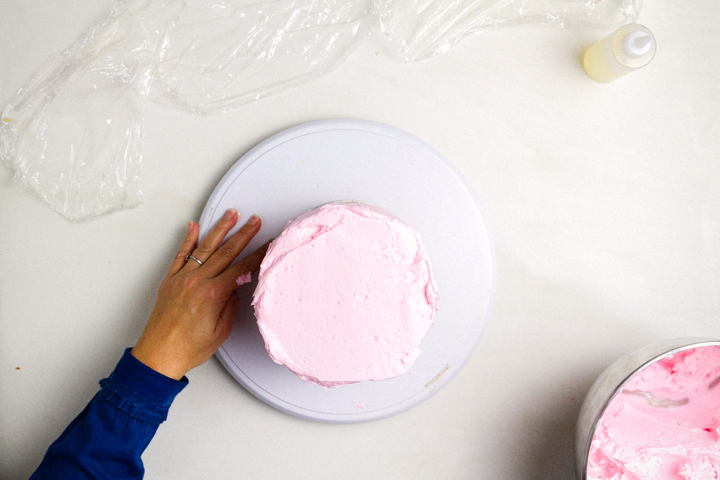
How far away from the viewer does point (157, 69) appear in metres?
0.76

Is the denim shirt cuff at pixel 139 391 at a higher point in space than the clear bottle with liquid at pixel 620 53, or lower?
lower

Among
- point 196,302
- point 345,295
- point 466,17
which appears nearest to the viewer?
point 345,295

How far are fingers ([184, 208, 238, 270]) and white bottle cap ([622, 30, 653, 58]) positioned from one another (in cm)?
73

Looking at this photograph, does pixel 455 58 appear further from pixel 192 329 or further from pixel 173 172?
pixel 192 329

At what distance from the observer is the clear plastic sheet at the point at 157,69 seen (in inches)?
29.8

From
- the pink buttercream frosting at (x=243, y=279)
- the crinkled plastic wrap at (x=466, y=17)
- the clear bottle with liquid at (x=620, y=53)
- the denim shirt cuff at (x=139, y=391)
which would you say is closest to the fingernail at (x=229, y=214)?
the pink buttercream frosting at (x=243, y=279)

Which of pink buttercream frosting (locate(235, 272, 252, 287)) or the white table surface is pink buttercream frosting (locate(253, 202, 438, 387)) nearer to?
pink buttercream frosting (locate(235, 272, 252, 287))

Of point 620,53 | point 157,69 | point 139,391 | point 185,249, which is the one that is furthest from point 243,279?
point 620,53

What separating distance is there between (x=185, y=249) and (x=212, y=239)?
0.05 metres

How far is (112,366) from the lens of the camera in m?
0.79

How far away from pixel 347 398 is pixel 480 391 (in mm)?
264

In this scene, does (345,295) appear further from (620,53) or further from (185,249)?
(620,53)

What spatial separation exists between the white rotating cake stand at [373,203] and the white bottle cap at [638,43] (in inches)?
14.1

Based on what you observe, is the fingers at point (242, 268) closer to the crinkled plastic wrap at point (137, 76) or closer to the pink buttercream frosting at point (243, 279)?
the pink buttercream frosting at point (243, 279)
